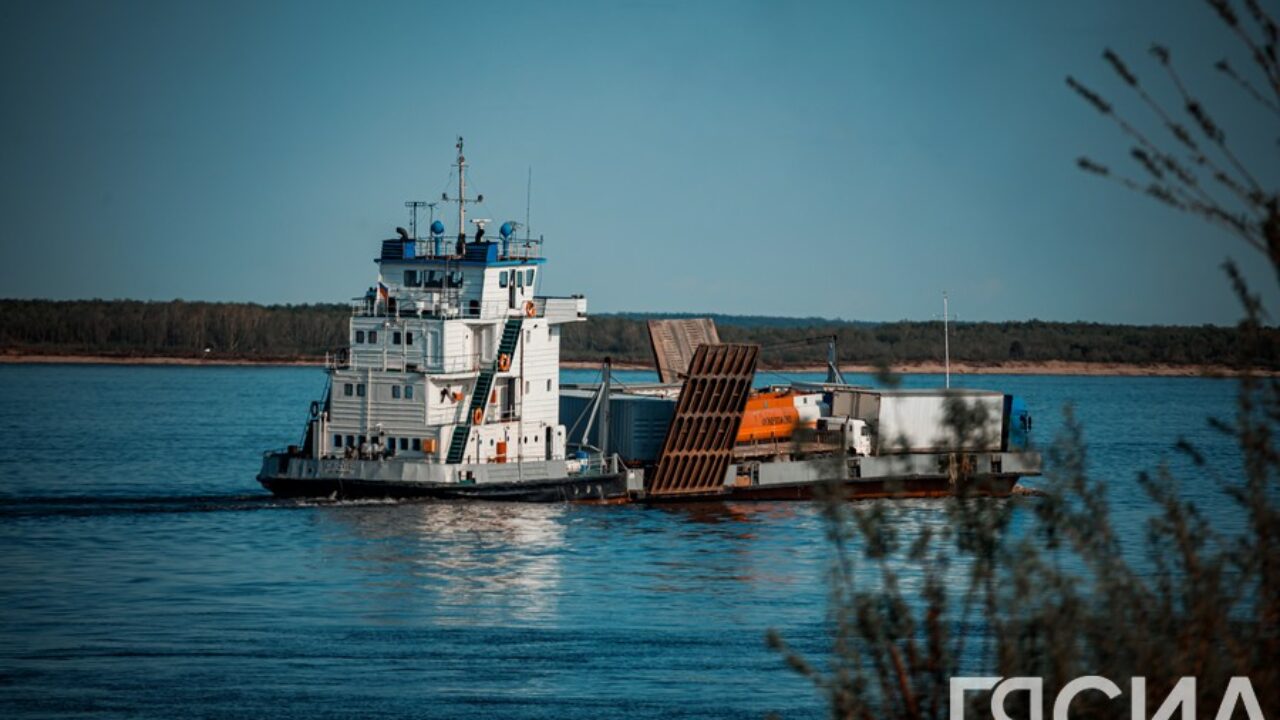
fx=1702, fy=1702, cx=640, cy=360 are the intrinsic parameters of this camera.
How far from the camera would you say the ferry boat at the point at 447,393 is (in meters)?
44.8

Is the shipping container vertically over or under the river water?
over

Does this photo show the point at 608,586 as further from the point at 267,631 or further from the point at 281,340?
the point at 281,340

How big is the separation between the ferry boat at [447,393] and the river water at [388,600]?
92 centimetres

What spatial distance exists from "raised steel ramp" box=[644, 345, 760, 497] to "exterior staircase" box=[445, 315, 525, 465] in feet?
16.2

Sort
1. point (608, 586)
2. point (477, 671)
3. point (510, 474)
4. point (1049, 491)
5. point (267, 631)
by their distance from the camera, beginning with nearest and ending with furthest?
point (1049, 491) → point (477, 671) → point (267, 631) → point (608, 586) → point (510, 474)

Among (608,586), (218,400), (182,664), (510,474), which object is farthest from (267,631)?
(218,400)

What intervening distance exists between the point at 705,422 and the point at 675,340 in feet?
37.0

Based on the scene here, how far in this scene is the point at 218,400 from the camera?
382 feet

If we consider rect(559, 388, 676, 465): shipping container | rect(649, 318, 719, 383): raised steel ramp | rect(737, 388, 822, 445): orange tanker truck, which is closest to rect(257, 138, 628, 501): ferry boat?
rect(559, 388, 676, 465): shipping container

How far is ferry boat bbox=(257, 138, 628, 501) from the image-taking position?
4478 cm

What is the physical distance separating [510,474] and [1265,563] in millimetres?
35981

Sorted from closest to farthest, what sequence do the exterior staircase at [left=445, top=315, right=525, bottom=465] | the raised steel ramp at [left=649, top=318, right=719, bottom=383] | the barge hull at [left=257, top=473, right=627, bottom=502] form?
the barge hull at [left=257, top=473, right=627, bottom=502] → the exterior staircase at [left=445, top=315, right=525, bottom=465] → the raised steel ramp at [left=649, top=318, right=719, bottom=383]

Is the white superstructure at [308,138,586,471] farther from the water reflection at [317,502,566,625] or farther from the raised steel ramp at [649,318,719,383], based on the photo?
the raised steel ramp at [649,318,719,383]

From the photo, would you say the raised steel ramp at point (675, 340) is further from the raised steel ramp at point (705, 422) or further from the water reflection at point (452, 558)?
the water reflection at point (452, 558)
